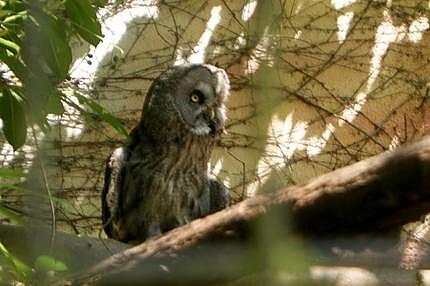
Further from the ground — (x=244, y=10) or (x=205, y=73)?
(x=244, y=10)

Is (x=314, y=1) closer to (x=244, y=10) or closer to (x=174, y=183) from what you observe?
(x=244, y=10)

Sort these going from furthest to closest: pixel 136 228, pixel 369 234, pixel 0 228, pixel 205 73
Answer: pixel 205 73
pixel 136 228
pixel 0 228
pixel 369 234

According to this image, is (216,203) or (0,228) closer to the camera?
(0,228)

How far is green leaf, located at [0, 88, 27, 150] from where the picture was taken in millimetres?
1924

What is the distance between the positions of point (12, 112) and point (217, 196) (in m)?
1.22

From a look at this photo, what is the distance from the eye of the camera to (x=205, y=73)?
10.5ft

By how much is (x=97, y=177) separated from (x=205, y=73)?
970mm

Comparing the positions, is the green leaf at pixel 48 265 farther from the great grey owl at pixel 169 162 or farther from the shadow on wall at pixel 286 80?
the shadow on wall at pixel 286 80

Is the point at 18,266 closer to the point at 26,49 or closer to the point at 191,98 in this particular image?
the point at 26,49

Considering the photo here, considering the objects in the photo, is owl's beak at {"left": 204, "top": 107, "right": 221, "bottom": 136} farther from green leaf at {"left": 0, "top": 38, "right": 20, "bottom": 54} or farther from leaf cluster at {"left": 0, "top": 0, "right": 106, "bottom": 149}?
green leaf at {"left": 0, "top": 38, "right": 20, "bottom": 54}

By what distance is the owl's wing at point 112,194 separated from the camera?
9.30 feet

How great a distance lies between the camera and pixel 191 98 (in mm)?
3184

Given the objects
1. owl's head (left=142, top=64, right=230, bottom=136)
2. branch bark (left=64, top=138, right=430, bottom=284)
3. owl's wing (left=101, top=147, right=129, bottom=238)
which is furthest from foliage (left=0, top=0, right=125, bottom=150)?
owl's head (left=142, top=64, right=230, bottom=136)

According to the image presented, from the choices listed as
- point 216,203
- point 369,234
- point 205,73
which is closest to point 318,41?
point 205,73
